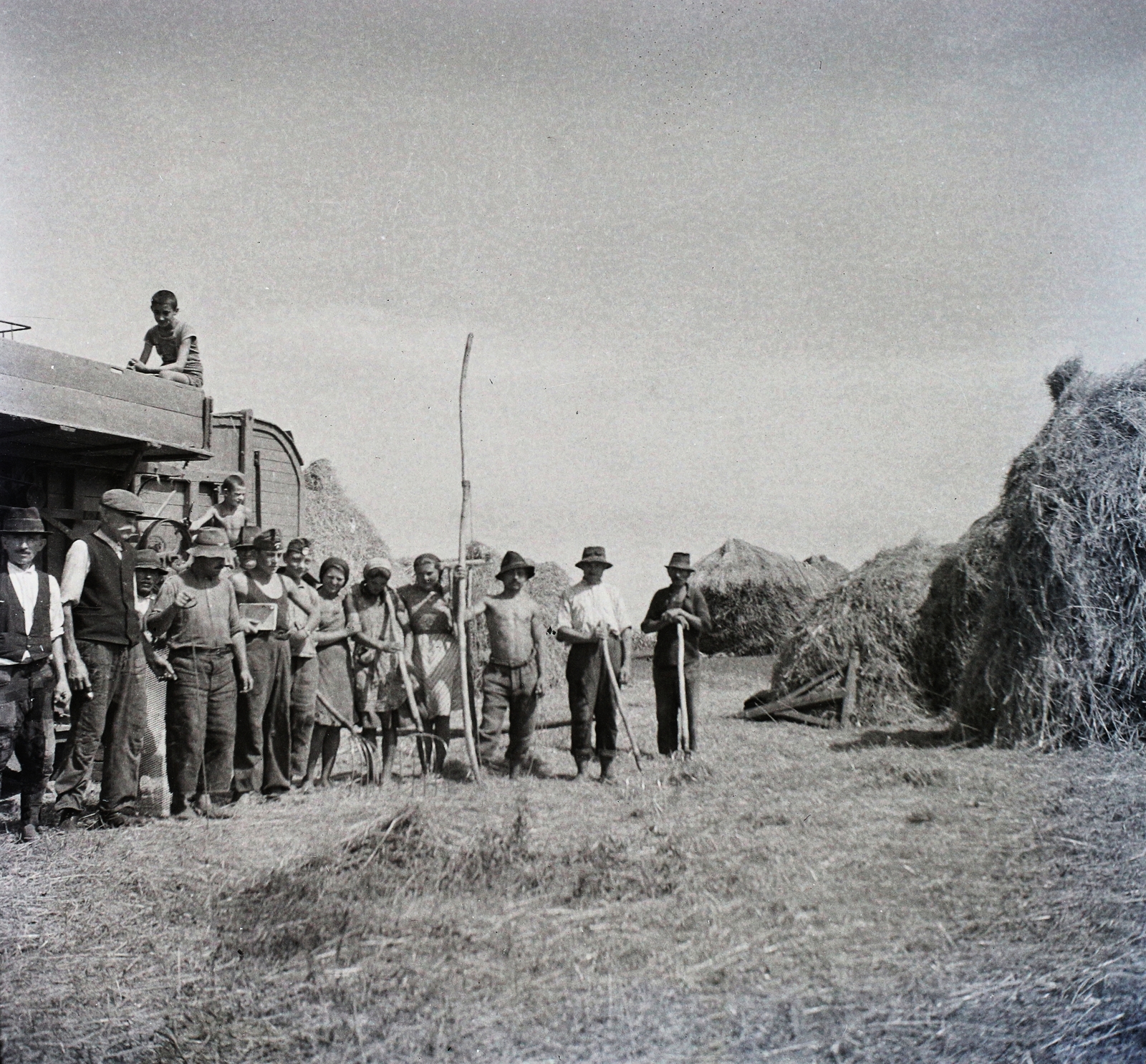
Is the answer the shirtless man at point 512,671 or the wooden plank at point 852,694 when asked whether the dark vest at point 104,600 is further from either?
the wooden plank at point 852,694

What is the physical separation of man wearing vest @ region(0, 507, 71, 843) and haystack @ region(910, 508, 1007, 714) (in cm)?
950

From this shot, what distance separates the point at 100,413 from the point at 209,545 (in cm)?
241

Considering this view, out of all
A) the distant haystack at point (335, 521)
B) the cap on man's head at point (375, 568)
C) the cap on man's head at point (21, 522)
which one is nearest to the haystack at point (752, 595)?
the distant haystack at point (335, 521)

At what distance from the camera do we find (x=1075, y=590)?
26.3ft

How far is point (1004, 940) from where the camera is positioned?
3939 mm

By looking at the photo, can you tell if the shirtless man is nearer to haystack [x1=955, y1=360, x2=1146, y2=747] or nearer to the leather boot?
the leather boot

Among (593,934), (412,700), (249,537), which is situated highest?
(249,537)

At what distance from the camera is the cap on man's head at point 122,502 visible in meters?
6.11

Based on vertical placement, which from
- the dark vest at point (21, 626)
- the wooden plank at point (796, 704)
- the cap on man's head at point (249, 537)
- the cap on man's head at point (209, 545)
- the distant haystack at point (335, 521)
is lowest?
the wooden plank at point (796, 704)

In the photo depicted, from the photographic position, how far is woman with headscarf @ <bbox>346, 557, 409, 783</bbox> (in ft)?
25.2

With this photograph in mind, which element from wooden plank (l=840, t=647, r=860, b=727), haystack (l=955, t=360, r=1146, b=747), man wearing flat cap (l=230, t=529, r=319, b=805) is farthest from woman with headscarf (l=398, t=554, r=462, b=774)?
wooden plank (l=840, t=647, r=860, b=727)

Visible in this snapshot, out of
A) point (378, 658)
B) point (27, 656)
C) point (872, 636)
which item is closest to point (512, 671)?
point (378, 658)

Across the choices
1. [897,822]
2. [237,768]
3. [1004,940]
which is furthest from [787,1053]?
[237,768]

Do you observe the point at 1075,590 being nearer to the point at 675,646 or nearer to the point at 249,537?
the point at 675,646
